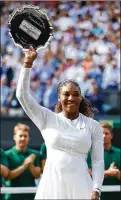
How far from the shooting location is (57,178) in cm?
385

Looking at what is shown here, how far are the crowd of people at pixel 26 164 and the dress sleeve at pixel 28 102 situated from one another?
2.66m

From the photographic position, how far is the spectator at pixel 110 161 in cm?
668

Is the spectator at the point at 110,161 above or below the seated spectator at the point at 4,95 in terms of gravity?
below

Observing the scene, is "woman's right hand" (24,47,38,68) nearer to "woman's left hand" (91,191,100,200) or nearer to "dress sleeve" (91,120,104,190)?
"dress sleeve" (91,120,104,190)

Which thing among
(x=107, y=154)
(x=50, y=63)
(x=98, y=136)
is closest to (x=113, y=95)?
(x=50, y=63)

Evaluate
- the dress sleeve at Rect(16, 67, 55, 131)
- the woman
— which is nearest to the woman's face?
the woman

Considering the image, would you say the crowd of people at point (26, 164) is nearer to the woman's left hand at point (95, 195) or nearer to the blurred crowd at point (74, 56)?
the woman's left hand at point (95, 195)

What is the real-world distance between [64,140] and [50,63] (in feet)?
31.6

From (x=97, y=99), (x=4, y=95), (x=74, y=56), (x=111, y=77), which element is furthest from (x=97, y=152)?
(x=74, y=56)

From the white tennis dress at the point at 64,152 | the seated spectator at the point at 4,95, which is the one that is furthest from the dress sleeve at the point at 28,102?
the seated spectator at the point at 4,95

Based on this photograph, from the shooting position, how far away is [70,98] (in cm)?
399

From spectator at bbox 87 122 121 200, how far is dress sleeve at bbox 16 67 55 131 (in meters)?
2.67

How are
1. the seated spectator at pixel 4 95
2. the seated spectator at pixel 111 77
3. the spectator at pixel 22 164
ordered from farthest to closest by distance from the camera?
the seated spectator at pixel 111 77 < the seated spectator at pixel 4 95 < the spectator at pixel 22 164

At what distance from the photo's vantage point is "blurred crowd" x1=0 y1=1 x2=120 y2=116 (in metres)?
11.7
